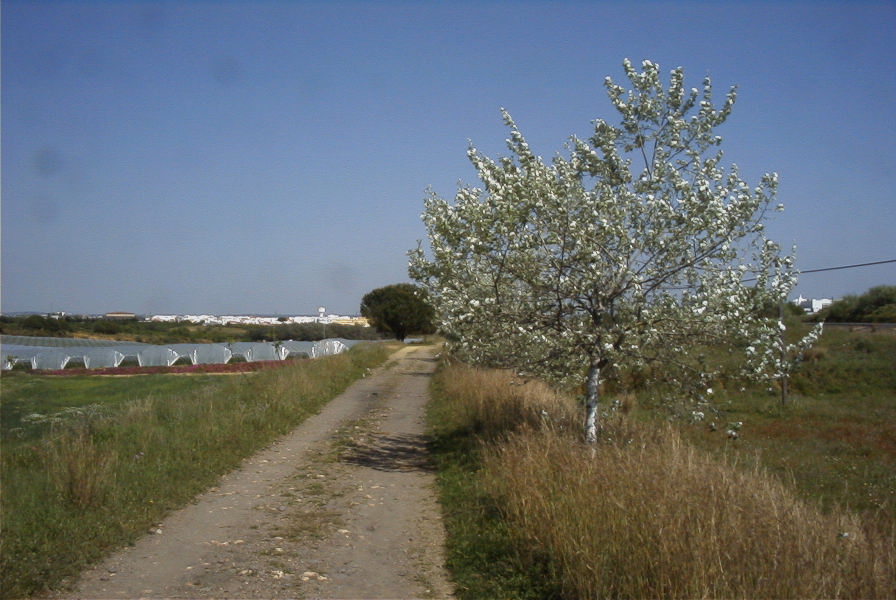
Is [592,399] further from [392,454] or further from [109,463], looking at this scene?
[109,463]

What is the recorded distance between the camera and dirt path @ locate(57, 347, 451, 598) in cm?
572

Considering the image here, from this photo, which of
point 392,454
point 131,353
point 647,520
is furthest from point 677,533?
point 131,353

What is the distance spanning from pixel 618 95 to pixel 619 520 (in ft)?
17.3

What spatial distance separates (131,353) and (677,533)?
39244 millimetres

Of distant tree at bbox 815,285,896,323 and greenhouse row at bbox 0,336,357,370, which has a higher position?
distant tree at bbox 815,285,896,323

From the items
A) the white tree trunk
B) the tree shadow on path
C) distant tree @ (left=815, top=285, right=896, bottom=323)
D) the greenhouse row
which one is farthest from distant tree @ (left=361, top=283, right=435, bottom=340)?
the white tree trunk

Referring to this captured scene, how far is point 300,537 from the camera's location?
282 inches

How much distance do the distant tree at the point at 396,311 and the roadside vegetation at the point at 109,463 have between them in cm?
5506

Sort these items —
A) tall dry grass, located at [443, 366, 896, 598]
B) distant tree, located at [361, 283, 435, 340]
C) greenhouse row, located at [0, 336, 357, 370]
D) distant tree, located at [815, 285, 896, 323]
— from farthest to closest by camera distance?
1. distant tree, located at [361, 283, 435, 340]
2. distant tree, located at [815, 285, 896, 323]
3. greenhouse row, located at [0, 336, 357, 370]
4. tall dry grass, located at [443, 366, 896, 598]

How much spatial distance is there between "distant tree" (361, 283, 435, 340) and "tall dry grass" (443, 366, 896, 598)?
214 ft

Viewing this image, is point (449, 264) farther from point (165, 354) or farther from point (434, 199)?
point (165, 354)

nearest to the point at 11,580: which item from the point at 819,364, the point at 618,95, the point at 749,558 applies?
the point at 749,558

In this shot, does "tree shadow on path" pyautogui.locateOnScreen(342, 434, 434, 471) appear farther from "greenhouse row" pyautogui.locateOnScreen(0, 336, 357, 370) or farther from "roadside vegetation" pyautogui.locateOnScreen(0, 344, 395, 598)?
"greenhouse row" pyautogui.locateOnScreen(0, 336, 357, 370)

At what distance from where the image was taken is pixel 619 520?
5.26 metres
